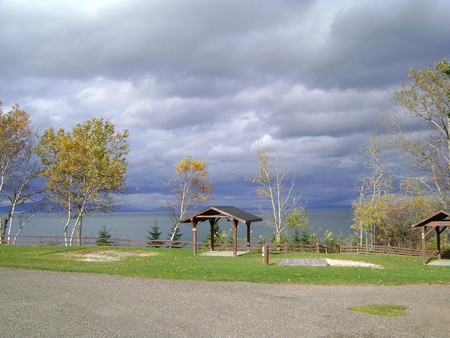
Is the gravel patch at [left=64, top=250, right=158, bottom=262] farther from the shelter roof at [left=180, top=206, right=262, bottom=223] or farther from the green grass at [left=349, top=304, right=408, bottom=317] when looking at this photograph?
the green grass at [left=349, top=304, right=408, bottom=317]

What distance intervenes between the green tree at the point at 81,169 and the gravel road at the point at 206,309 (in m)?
21.1

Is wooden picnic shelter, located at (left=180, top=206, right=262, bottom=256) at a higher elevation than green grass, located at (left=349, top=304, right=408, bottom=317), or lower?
higher

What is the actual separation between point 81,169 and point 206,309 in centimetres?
2835

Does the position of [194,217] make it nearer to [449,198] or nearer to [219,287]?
[219,287]

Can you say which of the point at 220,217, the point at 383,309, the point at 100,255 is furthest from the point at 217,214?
the point at 383,309

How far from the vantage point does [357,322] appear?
31.1ft

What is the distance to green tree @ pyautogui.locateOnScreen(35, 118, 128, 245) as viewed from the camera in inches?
1395

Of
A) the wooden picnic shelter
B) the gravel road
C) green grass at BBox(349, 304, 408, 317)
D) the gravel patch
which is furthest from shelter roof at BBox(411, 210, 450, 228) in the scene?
the gravel patch

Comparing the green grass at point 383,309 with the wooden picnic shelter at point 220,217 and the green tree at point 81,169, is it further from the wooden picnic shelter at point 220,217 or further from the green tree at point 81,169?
the green tree at point 81,169

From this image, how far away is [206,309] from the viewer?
1073 centimetres

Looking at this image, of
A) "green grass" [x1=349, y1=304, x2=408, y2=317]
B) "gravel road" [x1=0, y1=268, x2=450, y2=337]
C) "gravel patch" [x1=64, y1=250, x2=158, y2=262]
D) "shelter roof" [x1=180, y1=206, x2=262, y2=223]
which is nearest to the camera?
"gravel road" [x1=0, y1=268, x2=450, y2=337]

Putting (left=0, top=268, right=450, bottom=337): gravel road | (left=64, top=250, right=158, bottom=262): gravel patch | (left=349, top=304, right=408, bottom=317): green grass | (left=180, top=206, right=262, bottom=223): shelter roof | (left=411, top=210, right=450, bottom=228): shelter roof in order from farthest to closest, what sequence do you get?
(left=180, top=206, right=262, bottom=223): shelter roof
(left=64, top=250, right=158, bottom=262): gravel patch
(left=411, top=210, right=450, bottom=228): shelter roof
(left=349, top=304, right=408, bottom=317): green grass
(left=0, top=268, right=450, bottom=337): gravel road

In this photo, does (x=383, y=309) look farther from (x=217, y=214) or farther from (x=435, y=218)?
(x=217, y=214)

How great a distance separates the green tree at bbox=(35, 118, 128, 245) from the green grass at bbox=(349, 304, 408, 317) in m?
28.5
